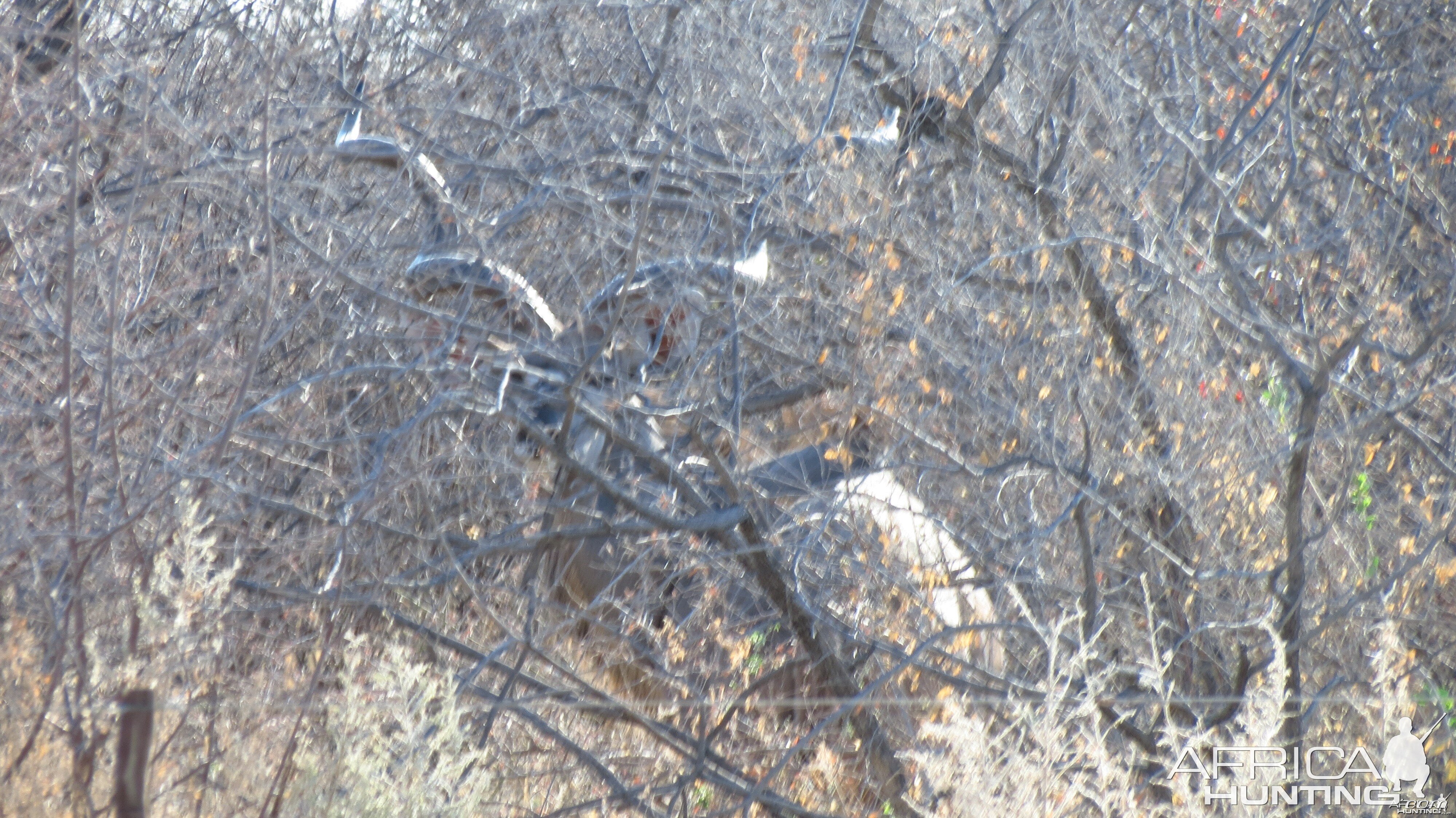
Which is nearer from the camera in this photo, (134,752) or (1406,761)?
(134,752)

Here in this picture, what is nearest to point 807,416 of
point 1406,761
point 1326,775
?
point 1326,775

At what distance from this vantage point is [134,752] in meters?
2.59

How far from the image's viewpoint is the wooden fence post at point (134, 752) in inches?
99.8

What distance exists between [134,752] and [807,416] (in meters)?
3.75

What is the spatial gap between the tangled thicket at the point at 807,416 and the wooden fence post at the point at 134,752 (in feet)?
2.96

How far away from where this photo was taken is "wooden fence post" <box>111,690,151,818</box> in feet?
8.32

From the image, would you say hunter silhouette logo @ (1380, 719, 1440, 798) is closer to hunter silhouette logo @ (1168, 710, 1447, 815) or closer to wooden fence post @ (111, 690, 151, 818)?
hunter silhouette logo @ (1168, 710, 1447, 815)

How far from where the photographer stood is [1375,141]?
617 centimetres

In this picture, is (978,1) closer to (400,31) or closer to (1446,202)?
(1446,202)

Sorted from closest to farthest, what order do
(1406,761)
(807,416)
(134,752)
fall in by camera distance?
(134,752)
(1406,761)
(807,416)

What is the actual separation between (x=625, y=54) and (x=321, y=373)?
302 cm

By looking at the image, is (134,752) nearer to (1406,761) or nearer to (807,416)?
(1406,761)

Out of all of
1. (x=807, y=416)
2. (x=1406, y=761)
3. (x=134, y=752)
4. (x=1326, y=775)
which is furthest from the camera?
(x=807, y=416)

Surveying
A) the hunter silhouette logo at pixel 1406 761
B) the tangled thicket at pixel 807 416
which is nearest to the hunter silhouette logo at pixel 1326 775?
the hunter silhouette logo at pixel 1406 761
